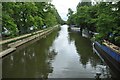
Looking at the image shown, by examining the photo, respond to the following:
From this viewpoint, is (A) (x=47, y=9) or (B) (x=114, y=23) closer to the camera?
(B) (x=114, y=23)

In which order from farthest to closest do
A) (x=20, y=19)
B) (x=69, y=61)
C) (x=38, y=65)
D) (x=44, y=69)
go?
(x=20, y=19)
(x=69, y=61)
(x=38, y=65)
(x=44, y=69)

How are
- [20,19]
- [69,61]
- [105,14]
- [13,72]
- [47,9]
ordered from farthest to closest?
[47,9] < [20,19] < [69,61] < [13,72] < [105,14]

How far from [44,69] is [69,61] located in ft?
14.4

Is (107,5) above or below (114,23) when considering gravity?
above

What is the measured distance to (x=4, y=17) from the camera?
24.7 meters

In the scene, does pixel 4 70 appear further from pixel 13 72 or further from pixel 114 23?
pixel 114 23

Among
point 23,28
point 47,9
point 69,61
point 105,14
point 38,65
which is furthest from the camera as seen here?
point 47,9

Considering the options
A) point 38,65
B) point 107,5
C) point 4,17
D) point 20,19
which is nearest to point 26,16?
point 20,19

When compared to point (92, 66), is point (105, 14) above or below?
above

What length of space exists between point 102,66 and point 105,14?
20.6ft

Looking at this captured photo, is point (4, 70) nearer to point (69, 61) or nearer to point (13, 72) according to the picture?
point (13, 72)

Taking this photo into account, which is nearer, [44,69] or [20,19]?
[44,69]

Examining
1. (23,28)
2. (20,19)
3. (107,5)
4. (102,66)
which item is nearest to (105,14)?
(107,5)

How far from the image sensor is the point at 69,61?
79.3 ft
